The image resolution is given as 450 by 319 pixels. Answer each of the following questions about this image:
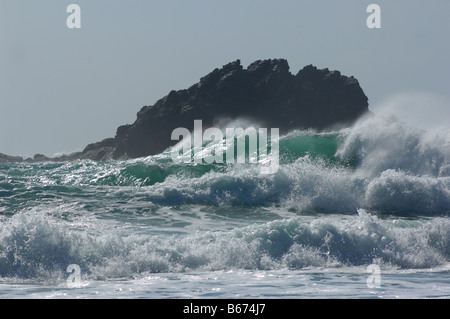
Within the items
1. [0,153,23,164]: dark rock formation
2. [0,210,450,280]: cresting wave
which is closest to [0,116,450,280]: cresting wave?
[0,210,450,280]: cresting wave

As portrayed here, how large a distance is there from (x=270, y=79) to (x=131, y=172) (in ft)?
174

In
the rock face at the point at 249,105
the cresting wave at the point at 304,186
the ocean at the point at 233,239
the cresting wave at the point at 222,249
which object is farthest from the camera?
the rock face at the point at 249,105

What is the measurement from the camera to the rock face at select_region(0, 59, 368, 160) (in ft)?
247

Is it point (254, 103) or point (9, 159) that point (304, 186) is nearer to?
point (254, 103)

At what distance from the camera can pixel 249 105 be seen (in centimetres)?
7844

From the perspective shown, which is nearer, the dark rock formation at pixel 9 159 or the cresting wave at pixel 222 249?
the cresting wave at pixel 222 249

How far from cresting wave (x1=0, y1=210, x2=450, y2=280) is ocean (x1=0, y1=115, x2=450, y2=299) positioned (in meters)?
0.02

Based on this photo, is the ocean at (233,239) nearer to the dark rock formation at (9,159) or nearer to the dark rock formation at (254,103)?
the dark rock formation at (254,103)

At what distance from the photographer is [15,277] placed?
11180 mm

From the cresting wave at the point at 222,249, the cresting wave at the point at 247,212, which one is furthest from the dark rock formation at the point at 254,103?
the cresting wave at the point at 222,249

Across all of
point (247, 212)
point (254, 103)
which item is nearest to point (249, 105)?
point (254, 103)

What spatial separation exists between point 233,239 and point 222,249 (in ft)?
1.54

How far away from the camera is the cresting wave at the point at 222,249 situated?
38.4ft

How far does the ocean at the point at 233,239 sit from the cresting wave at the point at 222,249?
2 centimetres
